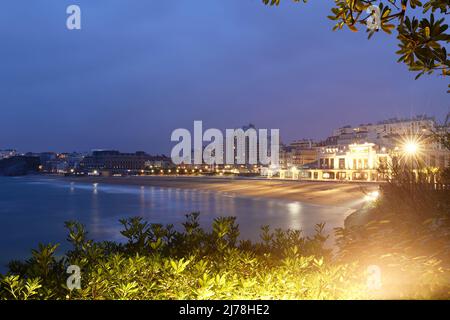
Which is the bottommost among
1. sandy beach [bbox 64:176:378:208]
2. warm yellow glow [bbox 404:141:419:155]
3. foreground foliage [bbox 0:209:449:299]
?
sandy beach [bbox 64:176:378:208]

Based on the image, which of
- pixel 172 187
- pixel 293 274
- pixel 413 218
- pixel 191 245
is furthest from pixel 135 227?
pixel 172 187

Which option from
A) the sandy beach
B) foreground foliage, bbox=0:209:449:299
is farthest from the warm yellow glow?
foreground foliage, bbox=0:209:449:299

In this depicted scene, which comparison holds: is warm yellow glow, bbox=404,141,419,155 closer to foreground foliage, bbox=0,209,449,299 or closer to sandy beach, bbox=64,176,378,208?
sandy beach, bbox=64,176,378,208

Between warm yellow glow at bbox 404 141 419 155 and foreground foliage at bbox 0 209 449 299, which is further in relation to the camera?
warm yellow glow at bbox 404 141 419 155

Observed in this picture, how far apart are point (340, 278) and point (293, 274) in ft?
1.45

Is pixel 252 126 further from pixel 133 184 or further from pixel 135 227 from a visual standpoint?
pixel 135 227

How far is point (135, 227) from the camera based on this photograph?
17.4 ft

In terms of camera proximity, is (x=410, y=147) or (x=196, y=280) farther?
(x=410, y=147)

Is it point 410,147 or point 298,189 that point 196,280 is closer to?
point 410,147

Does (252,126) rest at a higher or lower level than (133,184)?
higher

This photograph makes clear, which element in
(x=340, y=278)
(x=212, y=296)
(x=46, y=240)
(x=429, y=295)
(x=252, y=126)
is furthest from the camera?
(x=252, y=126)

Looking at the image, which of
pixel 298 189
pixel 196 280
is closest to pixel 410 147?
pixel 298 189

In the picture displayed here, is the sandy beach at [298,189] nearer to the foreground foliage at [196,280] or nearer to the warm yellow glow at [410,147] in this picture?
the warm yellow glow at [410,147]

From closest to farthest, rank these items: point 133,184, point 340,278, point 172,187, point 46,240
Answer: point 340,278 → point 46,240 → point 172,187 → point 133,184
